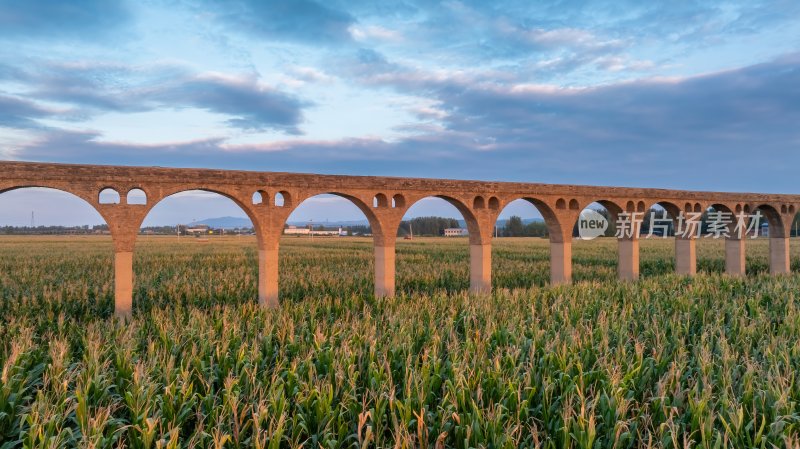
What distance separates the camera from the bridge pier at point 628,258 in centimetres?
2093

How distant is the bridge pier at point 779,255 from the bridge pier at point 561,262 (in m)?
13.9

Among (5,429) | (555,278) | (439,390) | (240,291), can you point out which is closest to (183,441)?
(5,429)

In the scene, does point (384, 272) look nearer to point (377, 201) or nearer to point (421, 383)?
point (377, 201)

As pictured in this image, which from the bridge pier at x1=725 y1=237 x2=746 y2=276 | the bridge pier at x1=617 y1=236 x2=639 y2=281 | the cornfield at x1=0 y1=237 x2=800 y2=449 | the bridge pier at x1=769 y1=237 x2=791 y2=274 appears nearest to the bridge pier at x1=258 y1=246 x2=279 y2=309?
the cornfield at x1=0 y1=237 x2=800 y2=449

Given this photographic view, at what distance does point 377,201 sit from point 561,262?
7.96 metres

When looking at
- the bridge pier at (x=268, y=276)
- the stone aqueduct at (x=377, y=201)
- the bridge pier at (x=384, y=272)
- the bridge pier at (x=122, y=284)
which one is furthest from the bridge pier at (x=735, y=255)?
the bridge pier at (x=122, y=284)

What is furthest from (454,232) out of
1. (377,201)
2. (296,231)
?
(377,201)

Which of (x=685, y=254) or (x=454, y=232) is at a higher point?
(x=685, y=254)

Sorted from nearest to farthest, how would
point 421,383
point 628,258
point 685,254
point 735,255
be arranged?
point 421,383, point 628,258, point 685,254, point 735,255

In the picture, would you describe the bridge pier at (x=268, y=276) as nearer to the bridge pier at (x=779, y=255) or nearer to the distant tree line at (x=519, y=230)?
the bridge pier at (x=779, y=255)

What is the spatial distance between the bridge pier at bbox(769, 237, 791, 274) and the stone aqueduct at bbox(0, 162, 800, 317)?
2.40 metres

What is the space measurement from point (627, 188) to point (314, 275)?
13749 mm

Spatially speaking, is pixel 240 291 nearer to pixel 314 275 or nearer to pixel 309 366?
pixel 314 275

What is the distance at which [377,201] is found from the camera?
1630 cm
